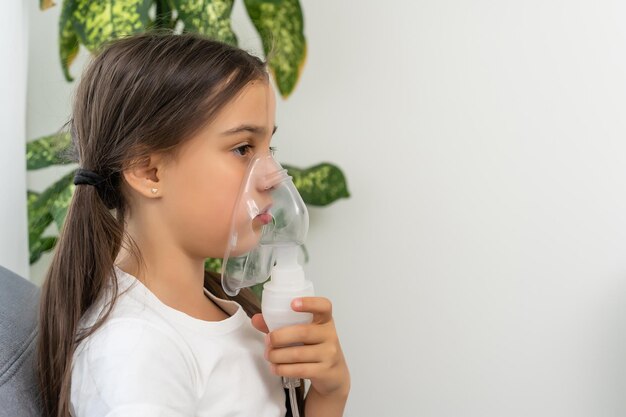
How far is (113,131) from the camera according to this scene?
0.82 m

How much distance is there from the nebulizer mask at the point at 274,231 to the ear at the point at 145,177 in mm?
97

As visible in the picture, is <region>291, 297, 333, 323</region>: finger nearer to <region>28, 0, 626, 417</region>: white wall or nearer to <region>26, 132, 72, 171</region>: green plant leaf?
<region>26, 132, 72, 171</region>: green plant leaf

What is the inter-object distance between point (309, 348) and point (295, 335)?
0.10ft

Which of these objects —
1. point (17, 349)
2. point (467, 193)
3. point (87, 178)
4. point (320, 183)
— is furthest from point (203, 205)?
point (467, 193)

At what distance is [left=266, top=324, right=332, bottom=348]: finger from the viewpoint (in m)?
0.80

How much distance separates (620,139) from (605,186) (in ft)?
0.36

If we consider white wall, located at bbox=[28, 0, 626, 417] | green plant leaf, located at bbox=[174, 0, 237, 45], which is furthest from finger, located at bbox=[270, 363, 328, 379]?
white wall, located at bbox=[28, 0, 626, 417]

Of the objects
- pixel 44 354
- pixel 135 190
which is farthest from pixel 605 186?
pixel 44 354

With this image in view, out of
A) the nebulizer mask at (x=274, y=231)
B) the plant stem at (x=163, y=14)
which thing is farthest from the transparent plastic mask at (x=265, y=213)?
the plant stem at (x=163, y=14)

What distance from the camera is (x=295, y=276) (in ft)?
Result: 2.65

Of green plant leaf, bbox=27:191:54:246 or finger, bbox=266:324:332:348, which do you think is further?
green plant leaf, bbox=27:191:54:246

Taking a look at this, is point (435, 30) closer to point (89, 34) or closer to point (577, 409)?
point (89, 34)

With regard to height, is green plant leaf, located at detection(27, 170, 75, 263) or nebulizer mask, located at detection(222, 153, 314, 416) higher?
nebulizer mask, located at detection(222, 153, 314, 416)

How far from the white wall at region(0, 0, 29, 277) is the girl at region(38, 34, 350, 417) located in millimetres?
480
